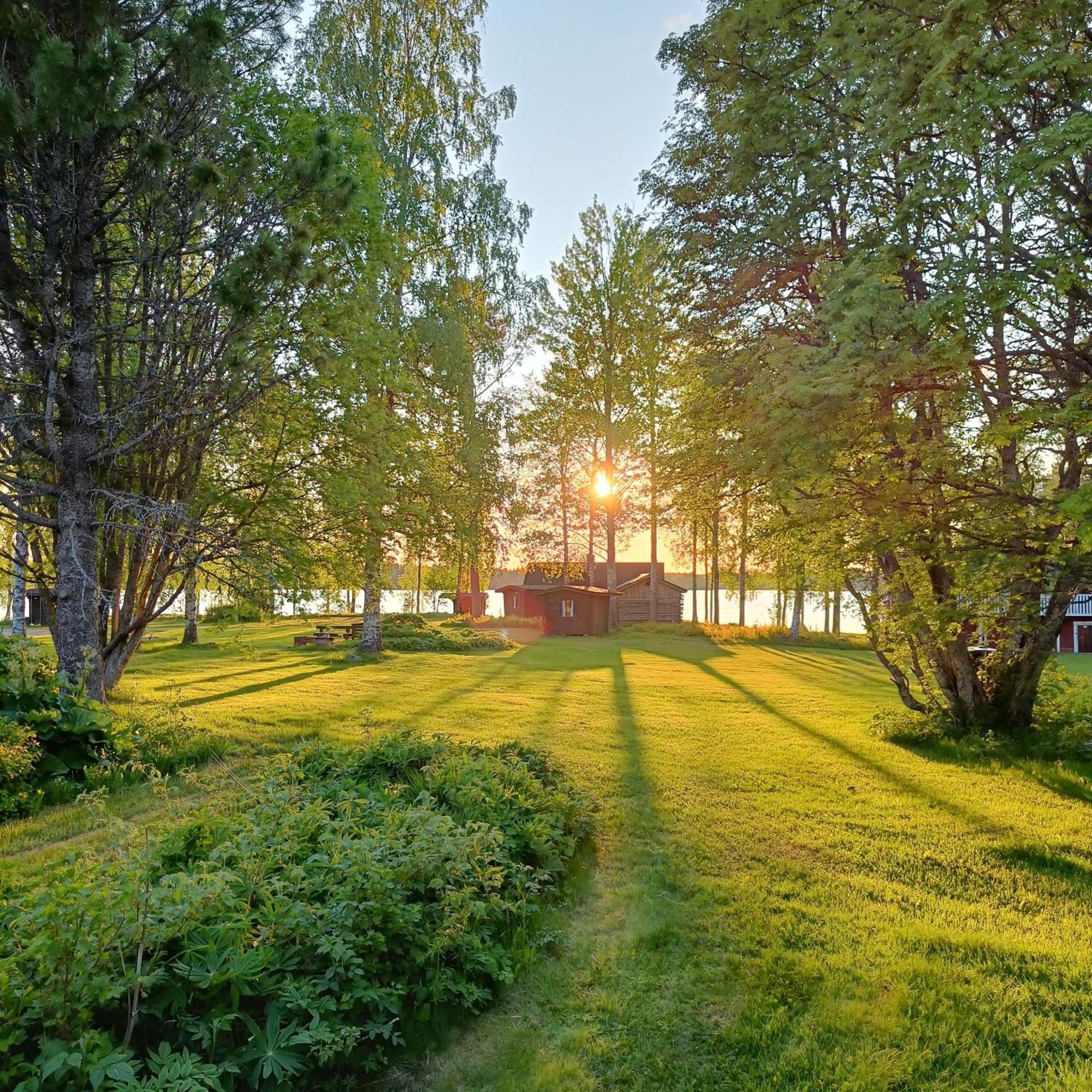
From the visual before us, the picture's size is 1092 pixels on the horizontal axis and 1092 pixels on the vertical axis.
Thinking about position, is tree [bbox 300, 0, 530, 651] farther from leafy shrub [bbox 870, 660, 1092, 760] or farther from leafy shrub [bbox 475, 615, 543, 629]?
leafy shrub [bbox 475, 615, 543, 629]

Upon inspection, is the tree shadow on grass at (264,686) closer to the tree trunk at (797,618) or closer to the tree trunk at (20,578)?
the tree trunk at (20,578)

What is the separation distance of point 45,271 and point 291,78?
7.77m

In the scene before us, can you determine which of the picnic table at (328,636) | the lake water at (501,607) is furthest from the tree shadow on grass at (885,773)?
the picnic table at (328,636)

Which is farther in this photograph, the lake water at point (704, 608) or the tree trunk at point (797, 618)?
the lake water at point (704, 608)

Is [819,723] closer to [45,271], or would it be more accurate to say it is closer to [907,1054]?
[907,1054]

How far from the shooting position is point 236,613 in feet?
20.0

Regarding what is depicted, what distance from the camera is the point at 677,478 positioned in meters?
8.80

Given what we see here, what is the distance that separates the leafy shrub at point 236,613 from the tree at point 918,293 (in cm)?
527

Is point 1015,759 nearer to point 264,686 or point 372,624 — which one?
point 264,686

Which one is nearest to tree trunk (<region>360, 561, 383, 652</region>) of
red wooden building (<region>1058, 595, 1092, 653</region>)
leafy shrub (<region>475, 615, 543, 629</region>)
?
leafy shrub (<region>475, 615, 543, 629</region>)

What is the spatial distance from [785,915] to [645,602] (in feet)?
104

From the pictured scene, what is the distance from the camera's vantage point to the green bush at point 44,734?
4723 mm

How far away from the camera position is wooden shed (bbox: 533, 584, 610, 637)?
A: 2572 cm

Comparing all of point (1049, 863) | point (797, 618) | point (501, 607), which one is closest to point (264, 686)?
point (1049, 863)
